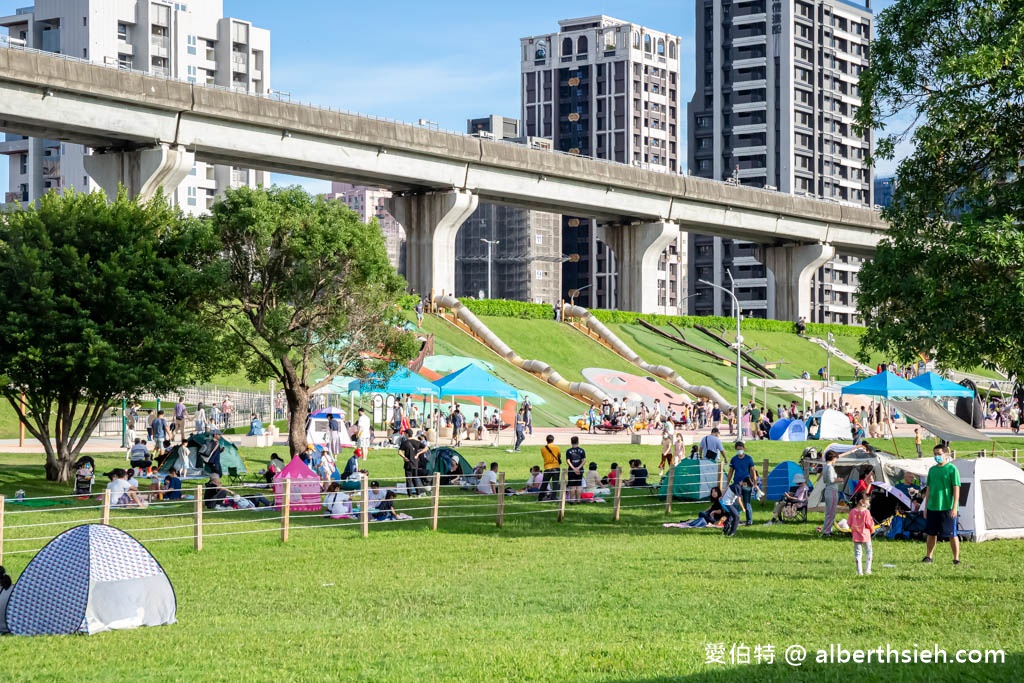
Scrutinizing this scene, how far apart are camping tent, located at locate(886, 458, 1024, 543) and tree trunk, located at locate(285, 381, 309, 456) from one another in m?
17.9

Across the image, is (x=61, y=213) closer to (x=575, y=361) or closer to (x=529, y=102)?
(x=575, y=361)

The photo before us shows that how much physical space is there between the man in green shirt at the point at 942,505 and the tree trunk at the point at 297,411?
62.1 ft

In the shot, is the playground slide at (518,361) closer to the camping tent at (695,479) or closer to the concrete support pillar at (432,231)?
the concrete support pillar at (432,231)

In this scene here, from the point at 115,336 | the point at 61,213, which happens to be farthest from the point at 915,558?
the point at 61,213

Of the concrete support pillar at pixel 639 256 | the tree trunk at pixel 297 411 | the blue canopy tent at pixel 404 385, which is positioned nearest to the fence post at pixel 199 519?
the tree trunk at pixel 297 411

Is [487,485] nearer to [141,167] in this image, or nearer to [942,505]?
[942,505]

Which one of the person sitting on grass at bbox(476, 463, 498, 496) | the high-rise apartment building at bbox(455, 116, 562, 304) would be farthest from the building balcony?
the person sitting on grass at bbox(476, 463, 498, 496)

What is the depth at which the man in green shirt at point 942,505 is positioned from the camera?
59.1ft

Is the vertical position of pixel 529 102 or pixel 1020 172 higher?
pixel 529 102

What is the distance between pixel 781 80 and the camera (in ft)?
421

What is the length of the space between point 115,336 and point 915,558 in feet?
60.5

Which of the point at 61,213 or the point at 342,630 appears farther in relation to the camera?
the point at 61,213

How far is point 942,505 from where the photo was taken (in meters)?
18.0

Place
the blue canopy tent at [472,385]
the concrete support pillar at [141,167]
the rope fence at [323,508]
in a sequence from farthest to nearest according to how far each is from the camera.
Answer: the concrete support pillar at [141,167] < the blue canopy tent at [472,385] < the rope fence at [323,508]
